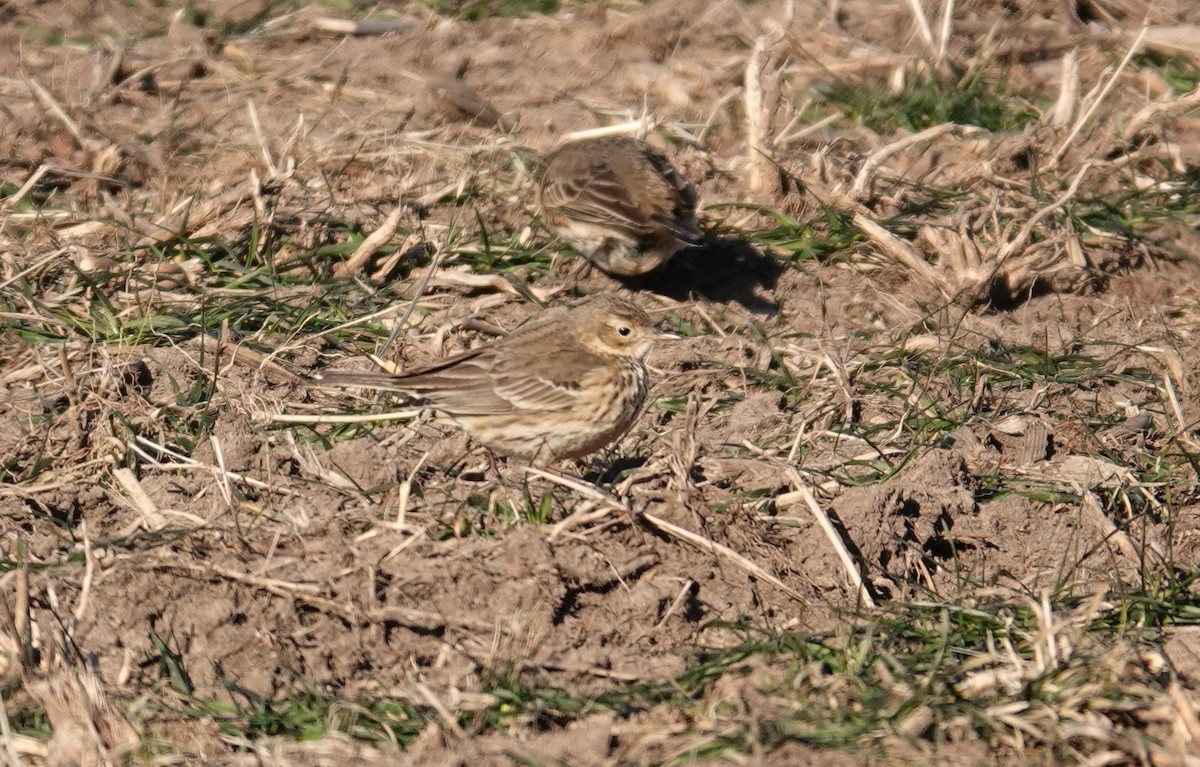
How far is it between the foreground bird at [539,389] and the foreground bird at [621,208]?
1559 millimetres

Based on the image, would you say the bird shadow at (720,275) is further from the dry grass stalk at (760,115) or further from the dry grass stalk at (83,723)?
the dry grass stalk at (83,723)

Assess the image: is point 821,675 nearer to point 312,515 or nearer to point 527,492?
point 527,492

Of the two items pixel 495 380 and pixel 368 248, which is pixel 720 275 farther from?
pixel 495 380

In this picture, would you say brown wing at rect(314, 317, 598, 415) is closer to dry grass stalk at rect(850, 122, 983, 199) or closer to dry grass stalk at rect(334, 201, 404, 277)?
dry grass stalk at rect(334, 201, 404, 277)

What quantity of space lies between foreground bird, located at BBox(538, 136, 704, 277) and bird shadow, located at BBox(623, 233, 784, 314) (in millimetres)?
176

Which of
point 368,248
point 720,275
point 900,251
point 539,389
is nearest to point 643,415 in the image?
point 539,389

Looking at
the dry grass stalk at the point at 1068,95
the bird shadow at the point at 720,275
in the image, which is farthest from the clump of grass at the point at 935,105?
the bird shadow at the point at 720,275

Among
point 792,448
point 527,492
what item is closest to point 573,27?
point 792,448

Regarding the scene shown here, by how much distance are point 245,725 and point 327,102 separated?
5758mm

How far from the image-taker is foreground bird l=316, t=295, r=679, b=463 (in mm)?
6188

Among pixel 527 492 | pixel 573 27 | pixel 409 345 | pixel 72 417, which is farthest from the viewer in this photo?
pixel 573 27

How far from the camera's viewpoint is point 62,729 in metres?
4.53

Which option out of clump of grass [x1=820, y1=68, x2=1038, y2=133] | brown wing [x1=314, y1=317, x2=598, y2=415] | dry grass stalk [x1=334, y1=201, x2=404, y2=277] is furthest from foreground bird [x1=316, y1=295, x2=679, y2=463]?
clump of grass [x1=820, y1=68, x2=1038, y2=133]

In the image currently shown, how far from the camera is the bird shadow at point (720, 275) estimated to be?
8289 mm
